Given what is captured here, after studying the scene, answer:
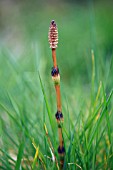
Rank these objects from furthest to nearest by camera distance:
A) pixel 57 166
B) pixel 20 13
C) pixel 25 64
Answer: pixel 20 13 < pixel 25 64 < pixel 57 166

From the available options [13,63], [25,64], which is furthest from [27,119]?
[25,64]

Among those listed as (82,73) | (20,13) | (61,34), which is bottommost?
(82,73)

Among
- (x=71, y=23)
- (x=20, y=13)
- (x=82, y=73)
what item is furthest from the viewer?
(x=20, y=13)

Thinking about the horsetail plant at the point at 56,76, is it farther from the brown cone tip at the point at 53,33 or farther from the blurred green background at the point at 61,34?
the blurred green background at the point at 61,34

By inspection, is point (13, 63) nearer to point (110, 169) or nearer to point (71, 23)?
point (110, 169)

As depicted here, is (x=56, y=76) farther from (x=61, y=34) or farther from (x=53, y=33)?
(x=61, y=34)

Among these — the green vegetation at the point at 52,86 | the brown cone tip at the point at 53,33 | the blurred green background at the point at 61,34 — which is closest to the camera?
the brown cone tip at the point at 53,33

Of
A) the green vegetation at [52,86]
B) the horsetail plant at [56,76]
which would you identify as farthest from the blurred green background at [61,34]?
the horsetail plant at [56,76]

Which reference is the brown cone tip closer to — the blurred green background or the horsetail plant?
the horsetail plant

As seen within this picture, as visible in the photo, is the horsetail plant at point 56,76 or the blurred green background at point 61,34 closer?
the horsetail plant at point 56,76
